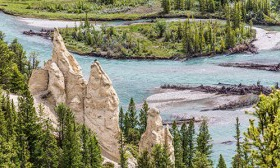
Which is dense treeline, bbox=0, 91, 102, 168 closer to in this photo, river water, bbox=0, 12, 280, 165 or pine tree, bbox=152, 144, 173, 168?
pine tree, bbox=152, 144, 173, 168

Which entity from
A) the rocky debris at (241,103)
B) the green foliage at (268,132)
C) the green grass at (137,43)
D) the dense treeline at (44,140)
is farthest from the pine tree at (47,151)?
the green grass at (137,43)

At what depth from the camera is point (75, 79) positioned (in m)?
65.4

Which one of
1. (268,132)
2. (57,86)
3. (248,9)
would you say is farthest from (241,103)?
(248,9)

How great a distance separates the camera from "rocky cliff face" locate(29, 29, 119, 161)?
6256cm

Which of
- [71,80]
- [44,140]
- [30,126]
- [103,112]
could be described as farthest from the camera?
[71,80]

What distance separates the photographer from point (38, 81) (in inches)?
2616

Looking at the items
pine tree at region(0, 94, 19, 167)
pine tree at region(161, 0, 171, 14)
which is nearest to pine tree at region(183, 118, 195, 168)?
pine tree at region(0, 94, 19, 167)

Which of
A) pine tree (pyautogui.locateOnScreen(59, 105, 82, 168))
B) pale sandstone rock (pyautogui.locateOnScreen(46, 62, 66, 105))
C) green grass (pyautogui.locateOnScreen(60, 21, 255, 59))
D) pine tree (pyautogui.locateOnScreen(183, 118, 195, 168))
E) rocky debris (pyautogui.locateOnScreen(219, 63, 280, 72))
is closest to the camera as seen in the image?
pine tree (pyautogui.locateOnScreen(59, 105, 82, 168))

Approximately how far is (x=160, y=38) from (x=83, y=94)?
105899 mm

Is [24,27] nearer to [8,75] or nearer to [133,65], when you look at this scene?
[133,65]

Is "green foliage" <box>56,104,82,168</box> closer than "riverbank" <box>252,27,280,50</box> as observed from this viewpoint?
Yes

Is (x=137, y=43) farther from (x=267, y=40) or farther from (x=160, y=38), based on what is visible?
(x=267, y=40)

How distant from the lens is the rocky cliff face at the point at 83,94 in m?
62.6

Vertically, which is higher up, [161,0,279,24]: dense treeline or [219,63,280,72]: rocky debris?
[161,0,279,24]: dense treeline
